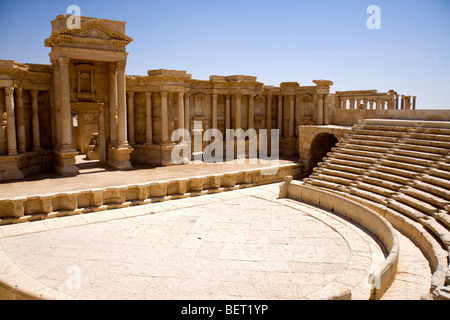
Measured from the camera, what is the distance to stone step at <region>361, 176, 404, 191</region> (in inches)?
521

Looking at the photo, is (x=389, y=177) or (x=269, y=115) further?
(x=269, y=115)

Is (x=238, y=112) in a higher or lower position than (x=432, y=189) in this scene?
higher

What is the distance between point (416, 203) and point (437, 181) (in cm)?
122

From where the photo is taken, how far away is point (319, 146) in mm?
20609

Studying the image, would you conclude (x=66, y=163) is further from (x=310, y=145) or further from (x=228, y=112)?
(x=310, y=145)

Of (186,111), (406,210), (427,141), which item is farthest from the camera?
(186,111)

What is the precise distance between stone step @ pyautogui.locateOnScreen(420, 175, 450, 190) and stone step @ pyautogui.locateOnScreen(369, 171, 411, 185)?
0.56 meters

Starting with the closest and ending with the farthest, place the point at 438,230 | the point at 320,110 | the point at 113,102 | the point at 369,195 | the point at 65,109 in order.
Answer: the point at 438,230 < the point at 369,195 < the point at 65,109 < the point at 113,102 < the point at 320,110

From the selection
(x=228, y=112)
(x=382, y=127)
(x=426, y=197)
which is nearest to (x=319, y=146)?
(x=382, y=127)

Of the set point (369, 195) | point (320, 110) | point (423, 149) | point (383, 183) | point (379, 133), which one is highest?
point (320, 110)

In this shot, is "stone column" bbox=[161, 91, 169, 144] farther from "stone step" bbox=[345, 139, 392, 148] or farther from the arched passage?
"stone step" bbox=[345, 139, 392, 148]

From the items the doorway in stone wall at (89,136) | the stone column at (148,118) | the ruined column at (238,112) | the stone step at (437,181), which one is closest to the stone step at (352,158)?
the stone step at (437,181)

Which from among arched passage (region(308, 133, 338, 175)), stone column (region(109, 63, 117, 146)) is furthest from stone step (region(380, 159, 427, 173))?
stone column (region(109, 63, 117, 146))

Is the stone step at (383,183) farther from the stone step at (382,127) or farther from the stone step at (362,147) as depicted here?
the stone step at (382,127)
